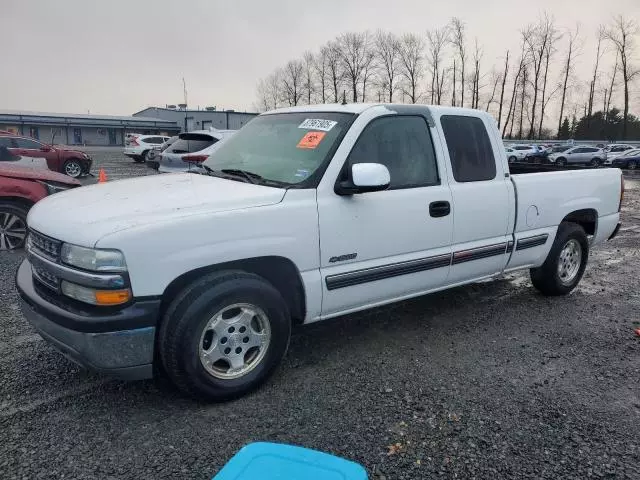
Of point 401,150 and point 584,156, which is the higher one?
point 401,150

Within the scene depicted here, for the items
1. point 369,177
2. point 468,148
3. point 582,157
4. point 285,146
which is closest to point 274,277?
point 369,177

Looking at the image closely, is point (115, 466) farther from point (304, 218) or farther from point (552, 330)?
point (552, 330)

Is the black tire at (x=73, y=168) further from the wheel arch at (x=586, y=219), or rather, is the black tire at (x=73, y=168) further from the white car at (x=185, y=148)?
the wheel arch at (x=586, y=219)

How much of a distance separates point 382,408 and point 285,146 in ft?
6.58

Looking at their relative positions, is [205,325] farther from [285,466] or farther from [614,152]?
[614,152]

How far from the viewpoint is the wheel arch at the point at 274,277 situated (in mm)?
2948

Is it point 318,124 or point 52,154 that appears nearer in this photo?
point 318,124

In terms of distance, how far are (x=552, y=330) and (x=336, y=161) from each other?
2640mm

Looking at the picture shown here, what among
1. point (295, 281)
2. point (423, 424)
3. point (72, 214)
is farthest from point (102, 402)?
point (423, 424)

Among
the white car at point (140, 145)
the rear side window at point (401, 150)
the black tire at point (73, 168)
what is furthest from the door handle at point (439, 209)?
the white car at point (140, 145)

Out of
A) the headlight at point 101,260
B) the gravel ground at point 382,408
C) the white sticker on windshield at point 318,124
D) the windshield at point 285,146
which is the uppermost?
the white sticker on windshield at point 318,124

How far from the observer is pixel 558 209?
5.03m

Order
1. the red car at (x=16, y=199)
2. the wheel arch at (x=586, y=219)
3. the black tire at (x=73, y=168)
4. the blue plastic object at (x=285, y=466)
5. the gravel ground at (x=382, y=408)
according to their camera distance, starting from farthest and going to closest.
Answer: the black tire at (x=73, y=168), the red car at (x=16, y=199), the wheel arch at (x=586, y=219), the gravel ground at (x=382, y=408), the blue plastic object at (x=285, y=466)

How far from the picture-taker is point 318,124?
12.5 ft
